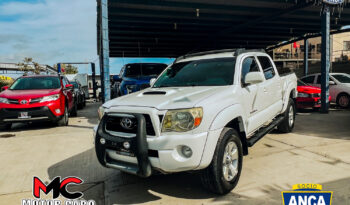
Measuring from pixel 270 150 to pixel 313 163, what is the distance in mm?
870

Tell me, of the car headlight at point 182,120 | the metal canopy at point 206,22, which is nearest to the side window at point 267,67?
the car headlight at point 182,120

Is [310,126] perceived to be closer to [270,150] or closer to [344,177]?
[270,150]

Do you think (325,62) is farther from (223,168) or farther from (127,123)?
(127,123)

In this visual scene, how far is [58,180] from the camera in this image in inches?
147

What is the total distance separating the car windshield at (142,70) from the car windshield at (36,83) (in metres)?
2.30

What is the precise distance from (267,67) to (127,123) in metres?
3.40

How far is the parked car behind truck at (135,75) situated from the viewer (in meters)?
7.94

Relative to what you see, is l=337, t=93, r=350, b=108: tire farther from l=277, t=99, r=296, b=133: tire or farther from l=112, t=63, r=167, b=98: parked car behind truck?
l=112, t=63, r=167, b=98: parked car behind truck

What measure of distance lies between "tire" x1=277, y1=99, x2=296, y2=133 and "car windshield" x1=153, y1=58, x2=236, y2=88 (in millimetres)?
2648

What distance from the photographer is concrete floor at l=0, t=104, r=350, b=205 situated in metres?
3.19

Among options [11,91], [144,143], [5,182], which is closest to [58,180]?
[5,182]

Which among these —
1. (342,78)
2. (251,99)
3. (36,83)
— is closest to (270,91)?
(251,99)

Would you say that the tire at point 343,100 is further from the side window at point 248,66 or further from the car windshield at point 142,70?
the side window at point 248,66

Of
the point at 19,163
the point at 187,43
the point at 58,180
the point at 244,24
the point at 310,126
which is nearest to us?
the point at 58,180
